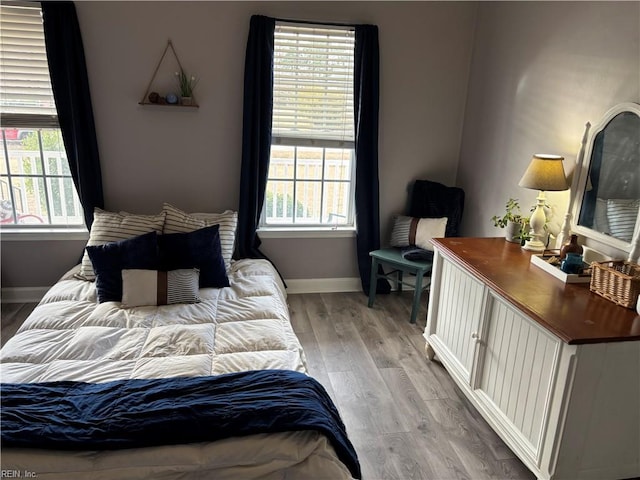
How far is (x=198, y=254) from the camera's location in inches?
115

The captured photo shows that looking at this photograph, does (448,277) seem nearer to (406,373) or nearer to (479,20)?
(406,373)

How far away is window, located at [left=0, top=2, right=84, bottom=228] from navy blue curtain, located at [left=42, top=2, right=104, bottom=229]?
9 centimetres

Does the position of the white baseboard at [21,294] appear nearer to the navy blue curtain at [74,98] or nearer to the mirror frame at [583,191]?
the navy blue curtain at [74,98]

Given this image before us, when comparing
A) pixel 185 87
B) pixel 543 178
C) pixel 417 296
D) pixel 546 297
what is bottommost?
pixel 417 296

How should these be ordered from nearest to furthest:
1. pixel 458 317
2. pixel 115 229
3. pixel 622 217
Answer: pixel 622 217, pixel 458 317, pixel 115 229

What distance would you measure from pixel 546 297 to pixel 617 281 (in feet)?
0.95

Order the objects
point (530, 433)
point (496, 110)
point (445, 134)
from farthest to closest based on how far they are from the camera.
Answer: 1. point (445, 134)
2. point (496, 110)
3. point (530, 433)

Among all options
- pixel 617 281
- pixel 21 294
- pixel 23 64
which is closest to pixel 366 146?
pixel 617 281

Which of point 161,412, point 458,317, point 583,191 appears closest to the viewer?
point 161,412

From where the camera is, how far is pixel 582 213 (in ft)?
8.23

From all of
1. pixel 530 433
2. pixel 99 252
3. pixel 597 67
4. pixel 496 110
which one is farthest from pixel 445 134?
pixel 99 252

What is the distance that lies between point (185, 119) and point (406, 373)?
7.81ft

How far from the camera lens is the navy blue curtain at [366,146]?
11.3 feet

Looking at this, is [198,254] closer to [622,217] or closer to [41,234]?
[41,234]
